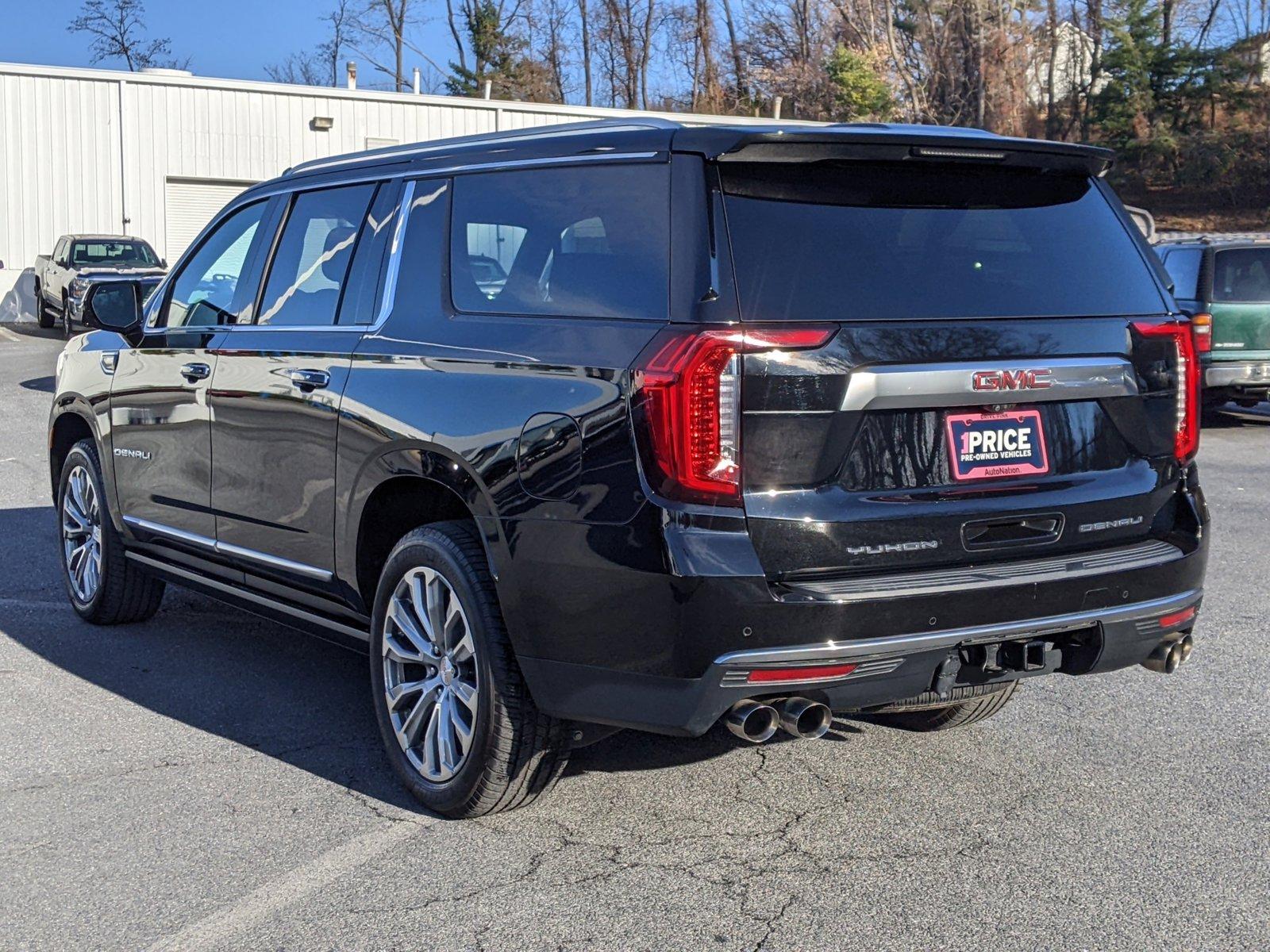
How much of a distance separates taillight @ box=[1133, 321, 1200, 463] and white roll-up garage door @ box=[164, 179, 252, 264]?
30.8 metres

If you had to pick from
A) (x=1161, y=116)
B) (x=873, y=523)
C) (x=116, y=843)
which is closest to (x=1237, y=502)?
(x=873, y=523)

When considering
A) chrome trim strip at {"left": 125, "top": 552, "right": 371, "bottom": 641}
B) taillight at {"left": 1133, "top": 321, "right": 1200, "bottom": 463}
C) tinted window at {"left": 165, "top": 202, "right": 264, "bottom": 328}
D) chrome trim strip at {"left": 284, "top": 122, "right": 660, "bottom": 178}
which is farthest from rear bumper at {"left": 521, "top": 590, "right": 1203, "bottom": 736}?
tinted window at {"left": 165, "top": 202, "right": 264, "bottom": 328}

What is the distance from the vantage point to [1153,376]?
13.4ft

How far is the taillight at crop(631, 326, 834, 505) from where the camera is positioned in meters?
3.47

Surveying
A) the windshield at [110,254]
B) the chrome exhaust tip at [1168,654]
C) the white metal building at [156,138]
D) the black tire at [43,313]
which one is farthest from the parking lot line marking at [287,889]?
the white metal building at [156,138]

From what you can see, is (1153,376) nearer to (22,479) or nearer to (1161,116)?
(22,479)

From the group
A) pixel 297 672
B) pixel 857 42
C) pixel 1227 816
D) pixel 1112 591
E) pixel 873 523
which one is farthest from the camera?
pixel 857 42

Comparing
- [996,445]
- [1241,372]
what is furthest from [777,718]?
[1241,372]

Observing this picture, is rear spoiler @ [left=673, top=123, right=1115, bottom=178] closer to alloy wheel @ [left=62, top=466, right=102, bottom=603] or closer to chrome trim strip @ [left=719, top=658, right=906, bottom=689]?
chrome trim strip @ [left=719, top=658, right=906, bottom=689]

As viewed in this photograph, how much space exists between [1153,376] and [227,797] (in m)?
2.99

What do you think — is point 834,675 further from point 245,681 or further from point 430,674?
point 245,681

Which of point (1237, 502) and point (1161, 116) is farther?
point (1161, 116)

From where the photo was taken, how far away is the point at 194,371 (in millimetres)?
5492

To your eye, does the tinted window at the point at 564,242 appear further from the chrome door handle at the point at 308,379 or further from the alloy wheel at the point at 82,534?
the alloy wheel at the point at 82,534
